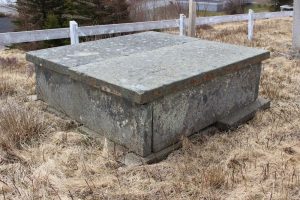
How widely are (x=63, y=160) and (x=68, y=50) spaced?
1.75 meters

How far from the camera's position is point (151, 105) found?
11.6 ft

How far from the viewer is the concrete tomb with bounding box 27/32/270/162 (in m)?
3.62

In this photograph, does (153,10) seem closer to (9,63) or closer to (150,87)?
(9,63)

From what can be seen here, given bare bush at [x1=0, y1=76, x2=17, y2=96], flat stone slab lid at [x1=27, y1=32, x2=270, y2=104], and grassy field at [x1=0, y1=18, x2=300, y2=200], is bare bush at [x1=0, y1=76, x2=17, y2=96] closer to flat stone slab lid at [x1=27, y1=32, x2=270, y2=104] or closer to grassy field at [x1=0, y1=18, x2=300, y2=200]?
grassy field at [x1=0, y1=18, x2=300, y2=200]

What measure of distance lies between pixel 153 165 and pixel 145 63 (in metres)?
1.23

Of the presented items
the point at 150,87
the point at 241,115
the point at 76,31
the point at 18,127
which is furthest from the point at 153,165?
the point at 76,31

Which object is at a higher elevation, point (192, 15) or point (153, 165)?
point (192, 15)

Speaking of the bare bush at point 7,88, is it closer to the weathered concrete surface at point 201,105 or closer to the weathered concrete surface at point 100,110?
the weathered concrete surface at point 100,110

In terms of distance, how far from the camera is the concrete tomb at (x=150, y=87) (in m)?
3.62

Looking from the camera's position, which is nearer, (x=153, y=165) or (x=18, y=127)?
(x=153, y=165)

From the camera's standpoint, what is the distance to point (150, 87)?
11.4 feet

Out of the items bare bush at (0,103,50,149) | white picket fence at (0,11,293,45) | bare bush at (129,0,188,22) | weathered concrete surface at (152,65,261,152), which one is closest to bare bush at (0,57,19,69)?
white picket fence at (0,11,293,45)

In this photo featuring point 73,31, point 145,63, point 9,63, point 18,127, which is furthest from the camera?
point 73,31

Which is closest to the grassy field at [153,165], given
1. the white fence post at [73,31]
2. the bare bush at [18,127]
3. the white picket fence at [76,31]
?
the bare bush at [18,127]
